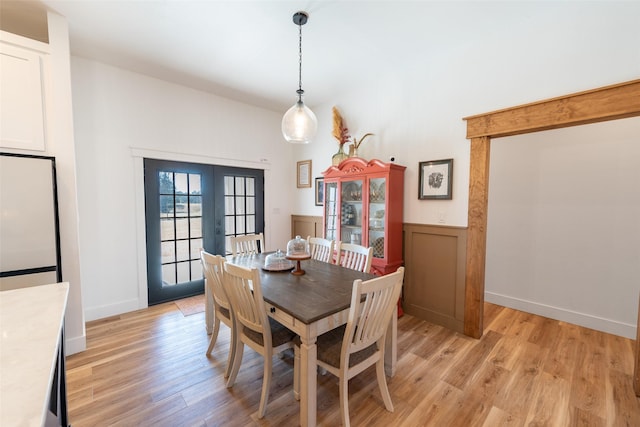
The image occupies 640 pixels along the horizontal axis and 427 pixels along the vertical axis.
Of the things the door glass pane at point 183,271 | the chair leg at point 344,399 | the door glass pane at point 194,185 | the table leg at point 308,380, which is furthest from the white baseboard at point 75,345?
the chair leg at point 344,399

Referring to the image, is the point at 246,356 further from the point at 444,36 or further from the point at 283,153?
the point at 444,36

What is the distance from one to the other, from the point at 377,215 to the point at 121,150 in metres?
3.07

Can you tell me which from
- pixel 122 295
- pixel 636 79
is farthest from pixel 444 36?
pixel 122 295

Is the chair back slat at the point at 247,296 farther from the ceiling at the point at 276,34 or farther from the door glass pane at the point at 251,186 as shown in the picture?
the door glass pane at the point at 251,186

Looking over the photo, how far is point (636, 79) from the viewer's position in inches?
70.1

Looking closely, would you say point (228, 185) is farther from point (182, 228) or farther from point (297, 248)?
point (297, 248)

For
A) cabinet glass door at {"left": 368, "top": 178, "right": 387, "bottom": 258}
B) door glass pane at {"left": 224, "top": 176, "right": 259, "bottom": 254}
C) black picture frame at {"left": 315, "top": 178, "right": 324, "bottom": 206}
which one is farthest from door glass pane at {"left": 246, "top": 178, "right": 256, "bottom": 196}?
cabinet glass door at {"left": 368, "top": 178, "right": 387, "bottom": 258}

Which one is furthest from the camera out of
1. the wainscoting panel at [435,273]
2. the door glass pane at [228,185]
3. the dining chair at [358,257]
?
the door glass pane at [228,185]

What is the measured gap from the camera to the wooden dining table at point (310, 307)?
1.45 metres

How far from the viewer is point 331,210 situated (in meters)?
3.59

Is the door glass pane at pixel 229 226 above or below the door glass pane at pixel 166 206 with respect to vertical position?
below

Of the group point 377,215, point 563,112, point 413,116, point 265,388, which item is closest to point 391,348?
point 265,388

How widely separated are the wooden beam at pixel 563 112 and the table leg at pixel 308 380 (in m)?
2.41

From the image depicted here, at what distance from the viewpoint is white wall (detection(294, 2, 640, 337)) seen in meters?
1.99
